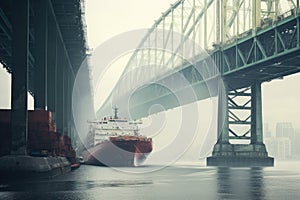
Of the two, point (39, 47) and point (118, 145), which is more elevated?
point (39, 47)

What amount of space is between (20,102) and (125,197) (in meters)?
14.3

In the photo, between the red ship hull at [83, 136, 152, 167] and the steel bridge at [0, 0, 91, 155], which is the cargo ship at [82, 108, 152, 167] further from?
the steel bridge at [0, 0, 91, 155]

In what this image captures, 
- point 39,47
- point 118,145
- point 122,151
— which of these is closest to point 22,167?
point 39,47

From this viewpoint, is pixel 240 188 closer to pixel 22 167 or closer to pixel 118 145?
pixel 22 167

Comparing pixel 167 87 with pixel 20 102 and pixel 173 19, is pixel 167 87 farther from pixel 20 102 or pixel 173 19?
Answer: pixel 20 102

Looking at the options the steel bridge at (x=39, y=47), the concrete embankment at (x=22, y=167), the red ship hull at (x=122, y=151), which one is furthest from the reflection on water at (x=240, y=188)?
the red ship hull at (x=122, y=151)

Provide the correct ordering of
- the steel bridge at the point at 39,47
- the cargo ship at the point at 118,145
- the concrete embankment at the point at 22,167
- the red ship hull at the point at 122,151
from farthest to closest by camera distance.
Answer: the cargo ship at the point at 118,145 < the red ship hull at the point at 122,151 < the steel bridge at the point at 39,47 < the concrete embankment at the point at 22,167

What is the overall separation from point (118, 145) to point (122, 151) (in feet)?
3.72

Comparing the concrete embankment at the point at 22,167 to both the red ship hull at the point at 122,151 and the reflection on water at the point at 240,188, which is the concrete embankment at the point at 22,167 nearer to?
the reflection on water at the point at 240,188

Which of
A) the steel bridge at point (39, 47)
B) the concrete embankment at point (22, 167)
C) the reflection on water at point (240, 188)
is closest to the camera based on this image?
the reflection on water at point (240, 188)

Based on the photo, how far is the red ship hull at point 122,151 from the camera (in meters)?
92.4

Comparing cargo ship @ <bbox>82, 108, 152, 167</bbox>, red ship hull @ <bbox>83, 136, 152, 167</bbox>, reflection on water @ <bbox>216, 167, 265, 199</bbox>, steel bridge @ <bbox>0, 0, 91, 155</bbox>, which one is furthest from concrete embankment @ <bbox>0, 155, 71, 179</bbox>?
cargo ship @ <bbox>82, 108, 152, 167</bbox>

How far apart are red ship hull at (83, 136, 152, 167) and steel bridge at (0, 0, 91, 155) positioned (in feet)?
39.1

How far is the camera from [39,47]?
53656 millimetres
